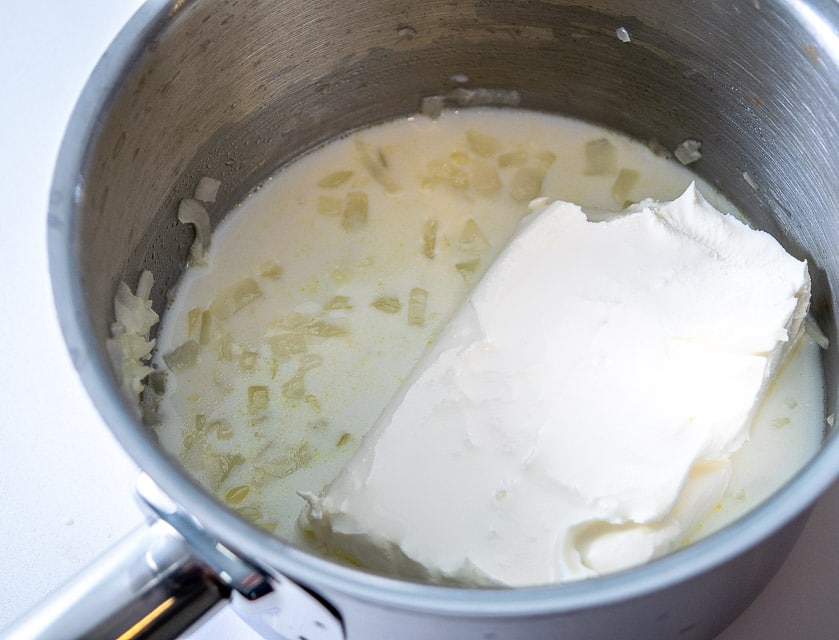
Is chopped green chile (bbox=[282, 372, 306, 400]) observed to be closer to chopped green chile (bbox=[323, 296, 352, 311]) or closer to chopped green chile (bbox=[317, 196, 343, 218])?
chopped green chile (bbox=[323, 296, 352, 311])

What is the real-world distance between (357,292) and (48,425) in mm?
415

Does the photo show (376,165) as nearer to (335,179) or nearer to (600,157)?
(335,179)

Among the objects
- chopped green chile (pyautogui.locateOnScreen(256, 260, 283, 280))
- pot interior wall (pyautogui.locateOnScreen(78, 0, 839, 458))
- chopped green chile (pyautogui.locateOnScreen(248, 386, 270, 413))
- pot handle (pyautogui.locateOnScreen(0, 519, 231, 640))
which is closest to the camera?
pot handle (pyautogui.locateOnScreen(0, 519, 231, 640))

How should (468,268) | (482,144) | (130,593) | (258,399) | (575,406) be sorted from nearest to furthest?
(130,593), (575,406), (258,399), (468,268), (482,144)

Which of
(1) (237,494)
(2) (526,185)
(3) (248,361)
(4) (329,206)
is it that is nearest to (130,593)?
(1) (237,494)

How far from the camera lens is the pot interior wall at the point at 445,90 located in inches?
41.3

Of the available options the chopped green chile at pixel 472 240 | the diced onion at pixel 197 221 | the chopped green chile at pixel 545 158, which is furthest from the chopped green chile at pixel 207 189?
the chopped green chile at pixel 545 158

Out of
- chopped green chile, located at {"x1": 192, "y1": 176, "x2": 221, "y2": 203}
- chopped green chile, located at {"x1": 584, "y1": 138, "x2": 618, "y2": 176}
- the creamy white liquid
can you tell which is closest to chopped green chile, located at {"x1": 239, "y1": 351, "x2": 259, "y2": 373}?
the creamy white liquid

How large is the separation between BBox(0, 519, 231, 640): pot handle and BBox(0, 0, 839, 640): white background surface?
29 centimetres

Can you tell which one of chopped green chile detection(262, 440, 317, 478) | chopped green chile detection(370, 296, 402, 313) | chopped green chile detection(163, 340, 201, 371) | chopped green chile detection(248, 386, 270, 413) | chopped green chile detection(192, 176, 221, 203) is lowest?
chopped green chile detection(262, 440, 317, 478)

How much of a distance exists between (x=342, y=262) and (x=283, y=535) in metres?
0.38

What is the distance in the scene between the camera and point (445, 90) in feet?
4.56

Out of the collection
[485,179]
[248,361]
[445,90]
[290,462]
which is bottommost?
[290,462]

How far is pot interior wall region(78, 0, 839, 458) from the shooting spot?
1.05 metres
